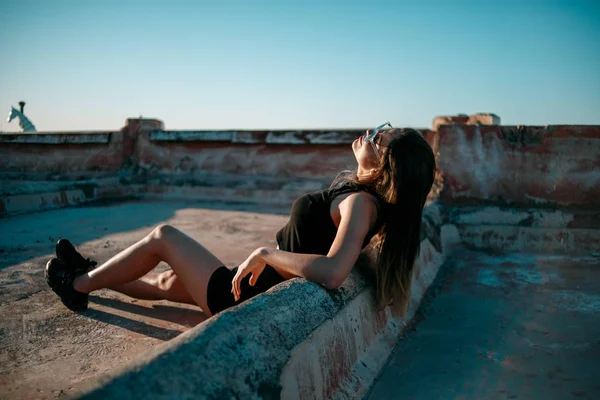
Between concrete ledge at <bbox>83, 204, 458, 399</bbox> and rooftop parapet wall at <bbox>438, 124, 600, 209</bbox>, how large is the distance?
2.49 metres

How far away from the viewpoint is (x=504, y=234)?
13.0 ft

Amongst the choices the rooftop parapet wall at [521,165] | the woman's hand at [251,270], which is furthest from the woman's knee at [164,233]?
the rooftop parapet wall at [521,165]

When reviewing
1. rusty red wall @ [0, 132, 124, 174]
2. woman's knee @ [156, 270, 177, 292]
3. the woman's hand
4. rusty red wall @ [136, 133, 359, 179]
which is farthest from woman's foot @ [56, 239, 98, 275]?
rusty red wall @ [0, 132, 124, 174]

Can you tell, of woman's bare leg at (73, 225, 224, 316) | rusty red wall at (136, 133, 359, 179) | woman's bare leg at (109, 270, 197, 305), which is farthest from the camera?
rusty red wall at (136, 133, 359, 179)

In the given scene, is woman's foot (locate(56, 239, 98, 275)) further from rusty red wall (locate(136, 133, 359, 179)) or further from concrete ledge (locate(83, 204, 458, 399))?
rusty red wall (locate(136, 133, 359, 179))

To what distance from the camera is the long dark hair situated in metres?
1.86

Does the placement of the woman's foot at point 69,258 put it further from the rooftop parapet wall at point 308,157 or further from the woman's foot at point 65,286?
the rooftop parapet wall at point 308,157

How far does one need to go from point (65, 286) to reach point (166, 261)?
0.53m

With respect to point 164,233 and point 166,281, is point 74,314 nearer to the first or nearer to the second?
point 166,281

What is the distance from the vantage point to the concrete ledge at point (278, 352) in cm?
96

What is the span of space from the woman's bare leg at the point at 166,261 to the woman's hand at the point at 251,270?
185 mm

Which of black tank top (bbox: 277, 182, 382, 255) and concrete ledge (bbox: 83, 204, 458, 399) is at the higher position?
black tank top (bbox: 277, 182, 382, 255)

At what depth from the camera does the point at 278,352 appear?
4.18 ft

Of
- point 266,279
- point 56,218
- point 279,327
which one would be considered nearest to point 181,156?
point 56,218
